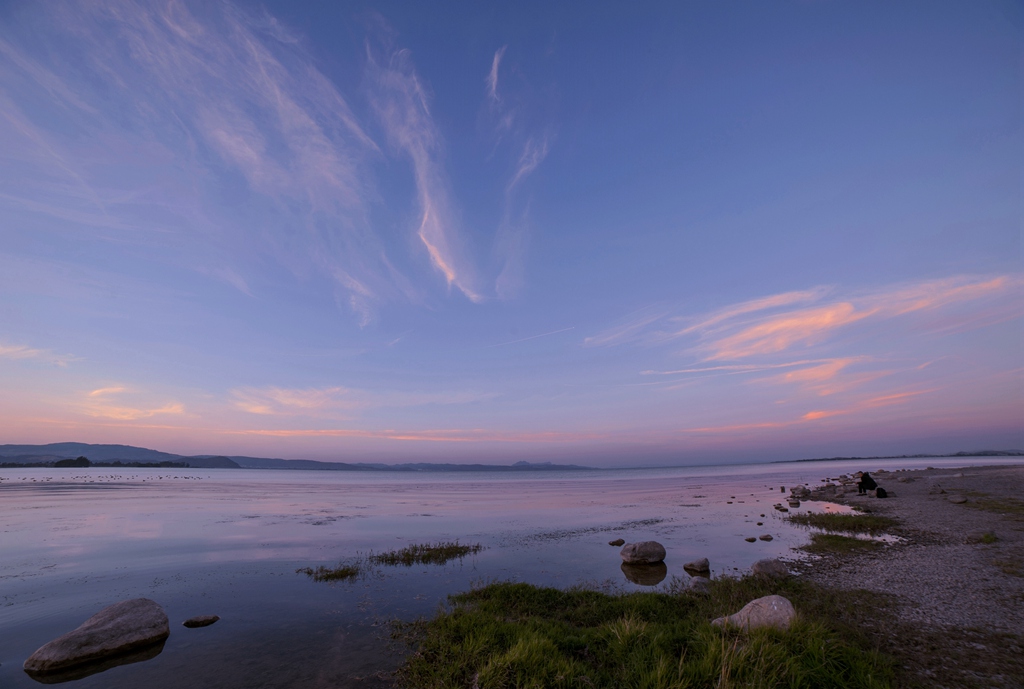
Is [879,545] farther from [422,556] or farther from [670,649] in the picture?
[422,556]

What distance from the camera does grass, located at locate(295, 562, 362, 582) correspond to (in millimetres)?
17812

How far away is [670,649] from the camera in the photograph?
909 centimetres

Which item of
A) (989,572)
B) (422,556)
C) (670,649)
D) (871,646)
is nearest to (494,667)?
(670,649)

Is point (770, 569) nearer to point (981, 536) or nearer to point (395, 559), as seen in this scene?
point (981, 536)

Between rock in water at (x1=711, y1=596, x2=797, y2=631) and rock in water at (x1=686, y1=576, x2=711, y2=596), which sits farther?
rock in water at (x1=686, y1=576, x2=711, y2=596)

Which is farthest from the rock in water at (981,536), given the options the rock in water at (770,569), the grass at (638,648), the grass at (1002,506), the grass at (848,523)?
the grass at (638,648)

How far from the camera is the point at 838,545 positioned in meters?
21.7

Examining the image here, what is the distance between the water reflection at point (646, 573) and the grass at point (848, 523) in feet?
49.6

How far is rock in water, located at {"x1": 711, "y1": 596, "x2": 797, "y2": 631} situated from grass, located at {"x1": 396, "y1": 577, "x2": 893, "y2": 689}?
283 mm

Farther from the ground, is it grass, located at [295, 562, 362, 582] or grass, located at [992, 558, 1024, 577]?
grass, located at [992, 558, 1024, 577]

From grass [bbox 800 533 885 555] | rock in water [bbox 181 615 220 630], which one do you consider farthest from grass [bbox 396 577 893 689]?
grass [bbox 800 533 885 555]

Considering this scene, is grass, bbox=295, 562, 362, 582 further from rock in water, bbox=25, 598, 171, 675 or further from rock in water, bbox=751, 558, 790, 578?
rock in water, bbox=751, 558, 790, 578

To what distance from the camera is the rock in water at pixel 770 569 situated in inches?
615

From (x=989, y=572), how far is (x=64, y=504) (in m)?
69.4
